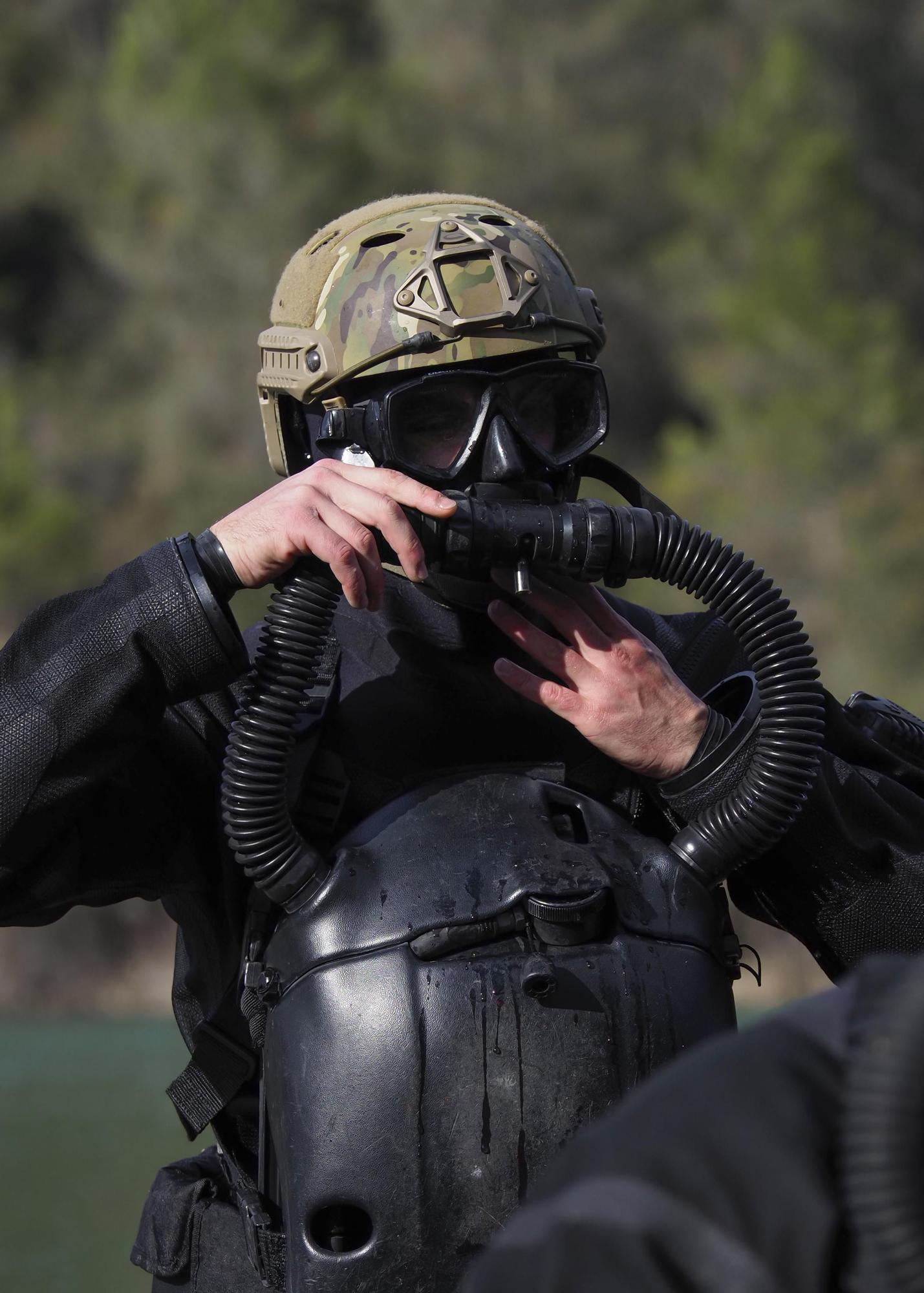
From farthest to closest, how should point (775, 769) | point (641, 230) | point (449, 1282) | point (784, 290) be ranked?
1. point (641, 230)
2. point (784, 290)
3. point (775, 769)
4. point (449, 1282)

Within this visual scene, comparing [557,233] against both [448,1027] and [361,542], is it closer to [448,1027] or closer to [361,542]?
[361,542]

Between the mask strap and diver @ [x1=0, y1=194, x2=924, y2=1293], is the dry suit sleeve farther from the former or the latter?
the mask strap

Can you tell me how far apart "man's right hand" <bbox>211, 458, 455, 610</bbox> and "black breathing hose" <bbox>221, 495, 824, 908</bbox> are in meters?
0.04

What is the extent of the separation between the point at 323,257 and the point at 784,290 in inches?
566

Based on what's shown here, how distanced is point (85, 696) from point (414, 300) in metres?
0.63

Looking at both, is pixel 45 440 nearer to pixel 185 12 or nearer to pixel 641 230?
pixel 185 12

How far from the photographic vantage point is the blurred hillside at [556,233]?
14.7 m

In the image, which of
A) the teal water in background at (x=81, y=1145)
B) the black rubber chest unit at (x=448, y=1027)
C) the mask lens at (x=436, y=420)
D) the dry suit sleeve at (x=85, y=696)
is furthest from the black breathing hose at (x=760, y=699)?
the teal water in background at (x=81, y=1145)

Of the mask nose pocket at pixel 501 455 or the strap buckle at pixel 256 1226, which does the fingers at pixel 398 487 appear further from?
the strap buckle at pixel 256 1226

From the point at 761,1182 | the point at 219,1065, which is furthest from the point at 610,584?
the point at 761,1182

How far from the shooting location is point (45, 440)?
21141mm

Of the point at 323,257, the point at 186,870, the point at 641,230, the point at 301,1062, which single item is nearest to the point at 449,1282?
the point at 301,1062

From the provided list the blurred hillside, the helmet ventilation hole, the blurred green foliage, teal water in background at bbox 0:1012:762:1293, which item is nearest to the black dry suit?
the helmet ventilation hole

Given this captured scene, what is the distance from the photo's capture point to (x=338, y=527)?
Answer: 1785mm
